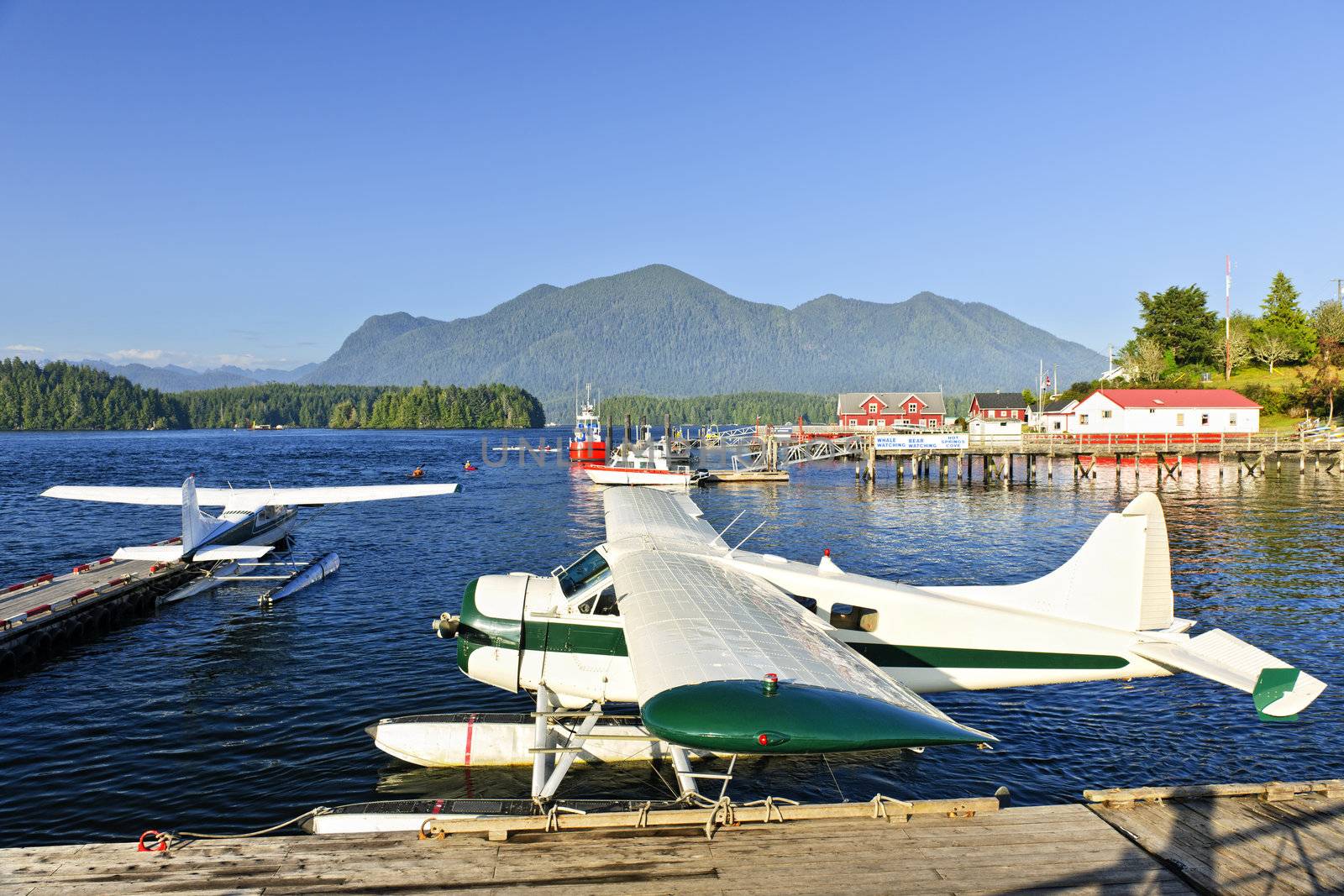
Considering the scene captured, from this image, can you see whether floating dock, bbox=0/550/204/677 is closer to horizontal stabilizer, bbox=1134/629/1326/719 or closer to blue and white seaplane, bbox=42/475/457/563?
blue and white seaplane, bbox=42/475/457/563

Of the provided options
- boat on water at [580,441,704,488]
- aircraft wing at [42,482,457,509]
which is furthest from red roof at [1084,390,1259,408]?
aircraft wing at [42,482,457,509]

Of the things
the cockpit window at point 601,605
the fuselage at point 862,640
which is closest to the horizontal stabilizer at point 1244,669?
the fuselage at point 862,640

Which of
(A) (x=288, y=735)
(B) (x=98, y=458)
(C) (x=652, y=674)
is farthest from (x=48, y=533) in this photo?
(B) (x=98, y=458)

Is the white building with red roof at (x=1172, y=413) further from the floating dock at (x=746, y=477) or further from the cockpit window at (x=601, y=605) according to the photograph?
the cockpit window at (x=601, y=605)

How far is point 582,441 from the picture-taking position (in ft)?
297

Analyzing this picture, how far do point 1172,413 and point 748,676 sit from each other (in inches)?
2964

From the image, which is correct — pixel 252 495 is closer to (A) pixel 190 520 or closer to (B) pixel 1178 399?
(A) pixel 190 520

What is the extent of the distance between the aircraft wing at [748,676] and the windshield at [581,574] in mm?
360

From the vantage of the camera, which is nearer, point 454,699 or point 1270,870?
point 1270,870

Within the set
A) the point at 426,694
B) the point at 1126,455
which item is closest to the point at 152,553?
the point at 426,694

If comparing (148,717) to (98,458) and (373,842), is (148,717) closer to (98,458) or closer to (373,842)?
(373,842)

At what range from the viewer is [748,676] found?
6.78 m

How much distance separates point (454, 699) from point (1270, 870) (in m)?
13.4

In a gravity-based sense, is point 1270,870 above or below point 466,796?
above
